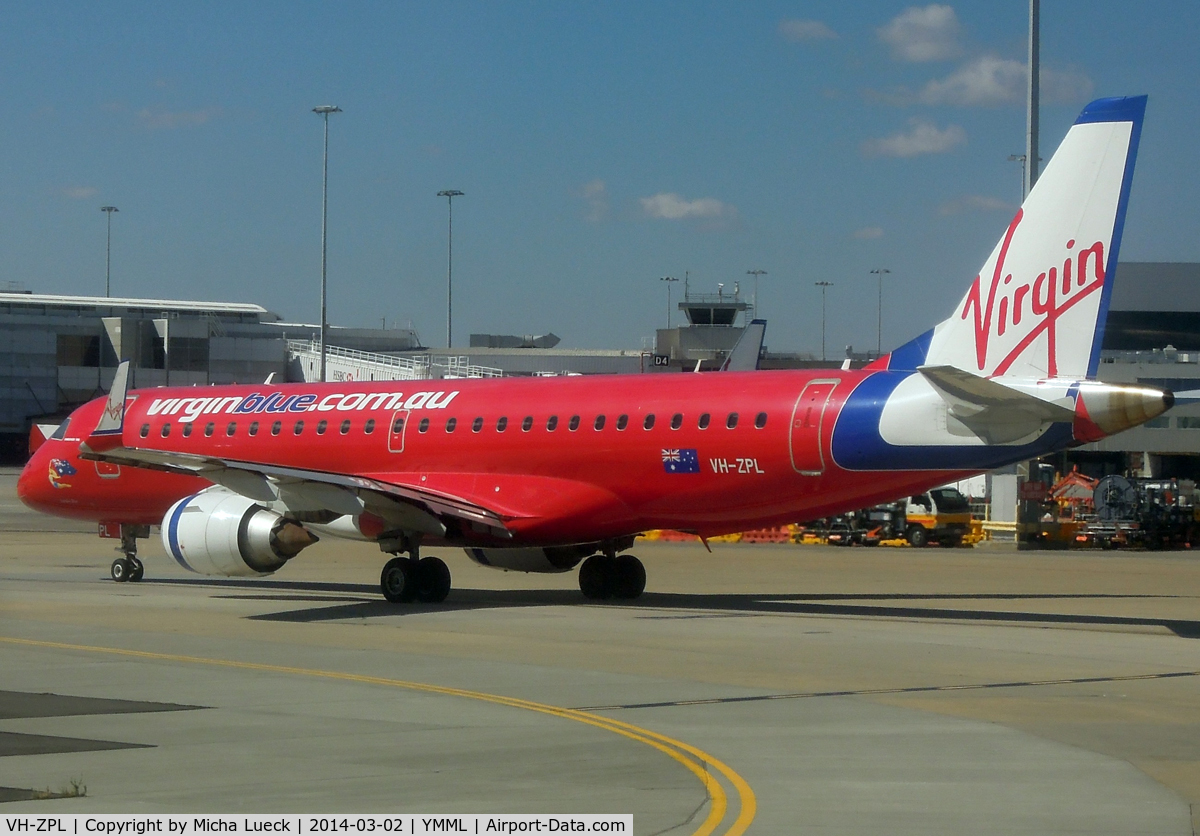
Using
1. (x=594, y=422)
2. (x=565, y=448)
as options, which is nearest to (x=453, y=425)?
(x=565, y=448)

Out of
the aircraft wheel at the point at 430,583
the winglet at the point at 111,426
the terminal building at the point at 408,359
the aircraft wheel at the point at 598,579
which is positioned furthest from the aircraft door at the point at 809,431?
the terminal building at the point at 408,359

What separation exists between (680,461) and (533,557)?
3.77 meters

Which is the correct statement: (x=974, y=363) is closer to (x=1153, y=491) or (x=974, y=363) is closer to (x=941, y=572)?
(x=941, y=572)

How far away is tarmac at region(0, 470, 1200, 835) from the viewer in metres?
A: 9.29

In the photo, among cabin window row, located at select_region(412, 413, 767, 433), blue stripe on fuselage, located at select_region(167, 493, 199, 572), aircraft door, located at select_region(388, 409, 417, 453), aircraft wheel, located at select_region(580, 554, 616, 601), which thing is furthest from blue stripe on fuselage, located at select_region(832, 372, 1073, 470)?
blue stripe on fuselage, located at select_region(167, 493, 199, 572)

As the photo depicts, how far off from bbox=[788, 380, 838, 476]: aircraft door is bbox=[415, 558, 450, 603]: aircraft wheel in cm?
611

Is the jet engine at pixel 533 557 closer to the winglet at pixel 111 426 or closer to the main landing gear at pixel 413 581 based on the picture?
the main landing gear at pixel 413 581

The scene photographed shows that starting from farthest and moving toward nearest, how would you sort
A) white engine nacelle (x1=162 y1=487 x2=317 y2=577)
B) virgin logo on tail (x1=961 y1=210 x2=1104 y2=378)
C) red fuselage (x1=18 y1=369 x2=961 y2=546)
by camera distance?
white engine nacelle (x1=162 y1=487 x2=317 y2=577) → red fuselage (x1=18 y1=369 x2=961 y2=546) → virgin logo on tail (x1=961 y1=210 x2=1104 y2=378)

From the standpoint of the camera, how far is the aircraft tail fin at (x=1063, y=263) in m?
20.9

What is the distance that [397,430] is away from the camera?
2717cm

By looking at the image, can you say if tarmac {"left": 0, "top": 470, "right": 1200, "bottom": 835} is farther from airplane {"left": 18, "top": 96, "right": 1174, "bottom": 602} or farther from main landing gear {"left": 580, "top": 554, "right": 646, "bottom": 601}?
airplane {"left": 18, "top": 96, "right": 1174, "bottom": 602}

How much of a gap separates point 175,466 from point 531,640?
7241 millimetres

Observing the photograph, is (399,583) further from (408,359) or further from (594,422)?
(408,359)

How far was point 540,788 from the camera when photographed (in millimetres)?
9586
